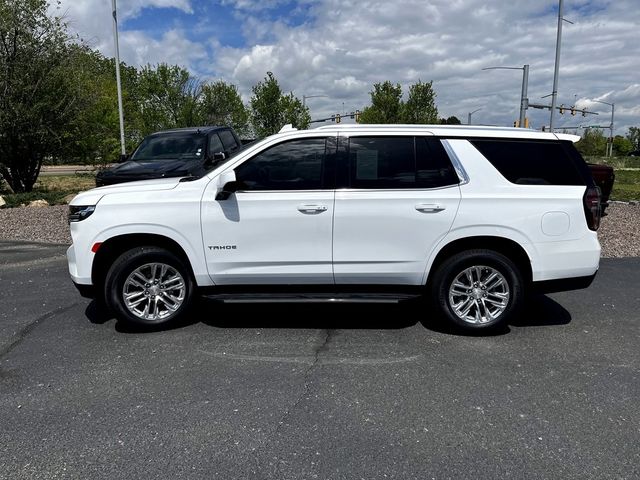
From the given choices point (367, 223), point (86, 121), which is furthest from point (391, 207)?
point (86, 121)

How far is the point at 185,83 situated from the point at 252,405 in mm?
28207

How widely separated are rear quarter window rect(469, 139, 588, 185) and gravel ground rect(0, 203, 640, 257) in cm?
413

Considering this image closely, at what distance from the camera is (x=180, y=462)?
2756 millimetres

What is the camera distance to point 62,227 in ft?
34.4

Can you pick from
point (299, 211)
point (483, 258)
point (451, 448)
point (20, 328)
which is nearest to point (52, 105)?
point (20, 328)

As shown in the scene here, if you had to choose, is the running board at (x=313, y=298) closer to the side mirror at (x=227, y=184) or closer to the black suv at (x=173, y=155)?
the side mirror at (x=227, y=184)

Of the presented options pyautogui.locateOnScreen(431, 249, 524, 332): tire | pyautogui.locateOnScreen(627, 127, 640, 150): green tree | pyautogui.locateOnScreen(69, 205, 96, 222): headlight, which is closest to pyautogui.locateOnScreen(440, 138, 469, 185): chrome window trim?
pyautogui.locateOnScreen(431, 249, 524, 332): tire

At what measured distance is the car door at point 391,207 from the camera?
4402 millimetres

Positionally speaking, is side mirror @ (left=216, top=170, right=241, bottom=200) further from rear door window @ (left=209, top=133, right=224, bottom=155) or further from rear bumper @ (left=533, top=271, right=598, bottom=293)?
rear door window @ (left=209, top=133, right=224, bottom=155)

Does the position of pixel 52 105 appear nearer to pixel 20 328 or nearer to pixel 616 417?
pixel 20 328

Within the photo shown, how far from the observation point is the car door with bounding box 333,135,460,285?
440 centimetres

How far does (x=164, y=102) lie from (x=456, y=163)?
26.6m

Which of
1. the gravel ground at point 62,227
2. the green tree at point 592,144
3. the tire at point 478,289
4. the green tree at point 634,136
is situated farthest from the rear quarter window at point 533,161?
the green tree at point 634,136

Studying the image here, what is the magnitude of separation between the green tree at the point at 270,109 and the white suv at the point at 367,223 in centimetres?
2762
